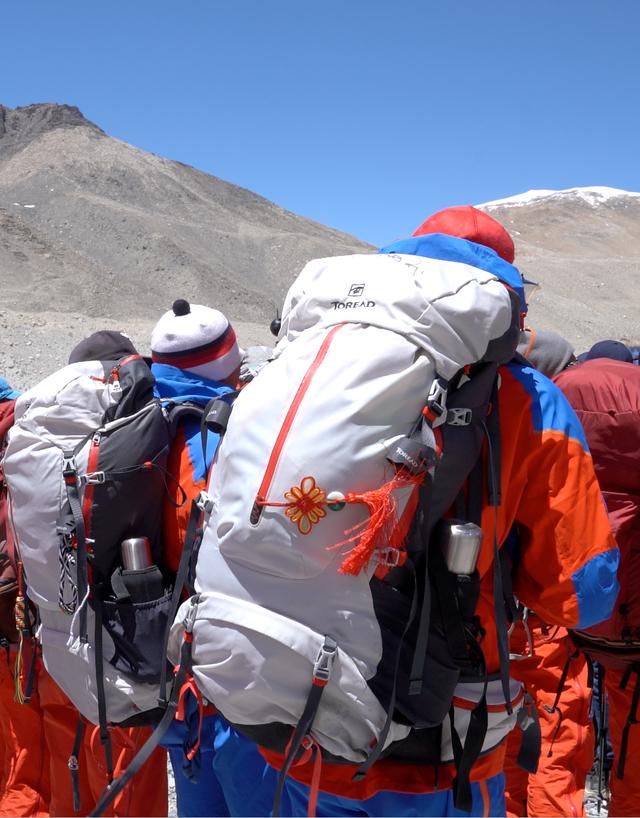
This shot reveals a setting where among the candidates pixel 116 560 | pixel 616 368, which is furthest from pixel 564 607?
pixel 116 560

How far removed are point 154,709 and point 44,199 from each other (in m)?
61.7

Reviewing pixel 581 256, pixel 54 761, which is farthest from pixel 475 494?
pixel 581 256

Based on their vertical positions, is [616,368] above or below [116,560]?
above

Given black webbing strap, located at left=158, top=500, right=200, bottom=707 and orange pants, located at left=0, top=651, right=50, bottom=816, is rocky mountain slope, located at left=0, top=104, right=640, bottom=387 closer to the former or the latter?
orange pants, located at left=0, top=651, right=50, bottom=816

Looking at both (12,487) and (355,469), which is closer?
(355,469)

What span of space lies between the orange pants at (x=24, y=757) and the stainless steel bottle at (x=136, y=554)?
1640 mm

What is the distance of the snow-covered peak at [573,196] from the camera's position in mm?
92613

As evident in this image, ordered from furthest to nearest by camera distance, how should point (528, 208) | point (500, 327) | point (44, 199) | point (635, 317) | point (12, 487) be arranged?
1. point (528, 208)
2. point (44, 199)
3. point (635, 317)
4. point (12, 487)
5. point (500, 327)

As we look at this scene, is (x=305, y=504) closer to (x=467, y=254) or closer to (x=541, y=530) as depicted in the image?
(x=541, y=530)

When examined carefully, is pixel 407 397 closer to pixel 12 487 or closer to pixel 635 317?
pixel 12 487

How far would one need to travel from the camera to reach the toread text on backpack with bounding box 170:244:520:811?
1606 mm

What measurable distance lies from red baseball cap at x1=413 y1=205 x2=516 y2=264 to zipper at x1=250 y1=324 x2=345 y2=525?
0.55m

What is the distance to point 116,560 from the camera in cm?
246

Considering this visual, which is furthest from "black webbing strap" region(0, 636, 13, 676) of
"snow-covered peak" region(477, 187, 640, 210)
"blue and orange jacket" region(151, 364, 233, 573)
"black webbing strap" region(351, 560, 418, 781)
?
"snow-covered peak" region(477, 187, 640, 210)
